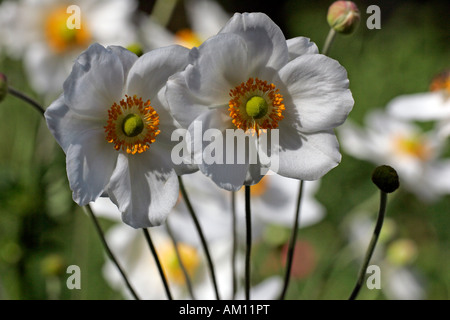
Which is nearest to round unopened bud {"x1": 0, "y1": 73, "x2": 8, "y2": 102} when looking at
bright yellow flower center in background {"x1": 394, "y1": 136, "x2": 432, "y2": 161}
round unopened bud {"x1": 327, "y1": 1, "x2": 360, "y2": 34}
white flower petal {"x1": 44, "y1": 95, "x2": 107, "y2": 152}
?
white flower petal {"x1": 44, "y1": 95, "x2": 107, "y2": 152}

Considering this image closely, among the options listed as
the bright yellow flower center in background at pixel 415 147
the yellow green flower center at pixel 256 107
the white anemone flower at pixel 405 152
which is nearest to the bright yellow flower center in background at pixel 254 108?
the yellow green flower center at pixel 256 107

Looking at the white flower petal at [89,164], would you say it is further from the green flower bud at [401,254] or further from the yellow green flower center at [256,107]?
the green flower bud at [401,254]

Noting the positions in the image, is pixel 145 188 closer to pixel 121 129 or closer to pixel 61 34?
pixel 121 129

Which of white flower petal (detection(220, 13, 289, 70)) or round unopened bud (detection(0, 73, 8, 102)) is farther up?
white flower petal (detection(220, 13, 289, 70))

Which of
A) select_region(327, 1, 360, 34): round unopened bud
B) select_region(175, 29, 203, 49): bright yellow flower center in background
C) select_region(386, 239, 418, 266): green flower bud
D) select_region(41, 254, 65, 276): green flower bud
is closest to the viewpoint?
select_region(327, 1, 360, 34): round unopened bud

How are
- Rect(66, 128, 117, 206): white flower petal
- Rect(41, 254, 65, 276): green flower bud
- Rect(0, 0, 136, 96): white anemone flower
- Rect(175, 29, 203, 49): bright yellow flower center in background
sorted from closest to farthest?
Rect(66, 128, 117, 206): white flower petal
Rect(41, 254, 65, 276): green flower bud
Rect(0, 0, 136, 96): white anemone flower
Rect(175, 29, 203, 49): bright yellow flower center in background

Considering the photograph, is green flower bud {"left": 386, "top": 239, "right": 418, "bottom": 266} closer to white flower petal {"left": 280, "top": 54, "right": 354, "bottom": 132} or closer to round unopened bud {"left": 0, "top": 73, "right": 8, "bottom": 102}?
white flower petal {"left": 280, "top": 54, "right": 354, "bottom": 132}
